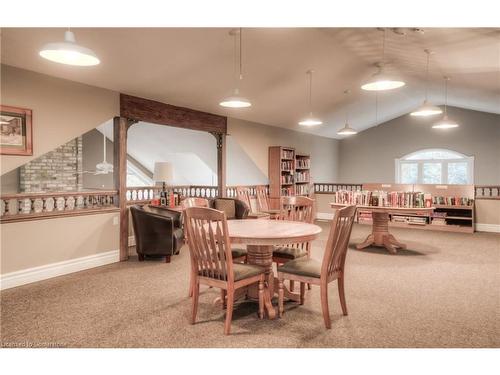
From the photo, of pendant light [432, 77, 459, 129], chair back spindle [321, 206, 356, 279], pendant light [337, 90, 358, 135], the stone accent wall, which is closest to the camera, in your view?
chair back spindle [321, 206, 356, 279]

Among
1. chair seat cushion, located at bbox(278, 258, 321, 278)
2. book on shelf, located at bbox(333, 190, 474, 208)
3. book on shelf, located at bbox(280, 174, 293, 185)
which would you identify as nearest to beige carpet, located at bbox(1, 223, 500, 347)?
chair seat cushion, located at bbox(278, 258, 321, 278)

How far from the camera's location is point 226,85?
5.63 metres

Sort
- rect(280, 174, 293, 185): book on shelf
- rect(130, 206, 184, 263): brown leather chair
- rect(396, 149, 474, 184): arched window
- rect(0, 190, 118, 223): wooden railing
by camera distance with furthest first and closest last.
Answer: rect(396, 149, 474, 184): arched window, rect(280, 174, 293, 185): book on shelf, rect(130, 206, 184, 263): brown leather chair, rect(0, 190, 118, 223): wooden railing

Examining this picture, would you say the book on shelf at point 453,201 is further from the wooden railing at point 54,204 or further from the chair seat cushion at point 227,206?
the wooden railing at point 54,204

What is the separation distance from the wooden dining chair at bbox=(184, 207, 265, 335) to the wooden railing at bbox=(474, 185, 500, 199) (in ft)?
22.7

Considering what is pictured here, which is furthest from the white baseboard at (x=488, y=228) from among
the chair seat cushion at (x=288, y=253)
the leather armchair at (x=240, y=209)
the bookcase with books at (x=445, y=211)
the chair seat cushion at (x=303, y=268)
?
the chair seat cushion at (x=303, y=268)

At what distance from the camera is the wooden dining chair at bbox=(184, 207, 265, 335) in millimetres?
2672

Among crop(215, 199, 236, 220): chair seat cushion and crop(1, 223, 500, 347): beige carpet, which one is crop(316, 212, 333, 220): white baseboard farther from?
crop(1, 223, 500, 347): beige carpet

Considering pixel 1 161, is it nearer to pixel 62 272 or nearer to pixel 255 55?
pixel 62 272

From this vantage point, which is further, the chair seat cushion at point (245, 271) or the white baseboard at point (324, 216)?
the white baseboard at point (324, 216)

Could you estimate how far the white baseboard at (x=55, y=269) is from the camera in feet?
12.8

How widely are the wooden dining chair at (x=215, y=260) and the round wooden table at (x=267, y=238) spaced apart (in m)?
0.16

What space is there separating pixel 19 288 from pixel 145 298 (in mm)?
1482

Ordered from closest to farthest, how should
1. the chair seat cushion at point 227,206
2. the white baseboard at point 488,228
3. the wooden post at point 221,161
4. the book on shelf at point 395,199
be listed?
the book on shelf at point 395,199
the chair seat cushion at point 227,206
the wooden post at point 221,161
the white baseboard at point 488,228
